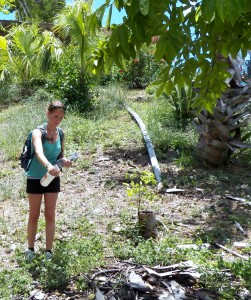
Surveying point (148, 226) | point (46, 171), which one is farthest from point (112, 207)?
point (46, 171)

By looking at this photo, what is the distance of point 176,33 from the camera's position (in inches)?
105

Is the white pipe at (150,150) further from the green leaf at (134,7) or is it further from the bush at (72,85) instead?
the green leaf at (134,7)

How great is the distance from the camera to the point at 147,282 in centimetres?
441

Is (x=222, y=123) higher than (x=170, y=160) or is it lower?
higher

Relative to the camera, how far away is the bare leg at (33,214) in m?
5.18

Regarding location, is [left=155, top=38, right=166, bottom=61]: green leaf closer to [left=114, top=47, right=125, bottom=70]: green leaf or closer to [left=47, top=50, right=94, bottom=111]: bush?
[left=114, top=47, right=125, bottom=70]: green leaf

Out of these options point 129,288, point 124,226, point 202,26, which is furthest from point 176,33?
point 124,226

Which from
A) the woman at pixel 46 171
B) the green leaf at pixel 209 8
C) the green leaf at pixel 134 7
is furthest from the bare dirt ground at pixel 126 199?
the green leaf at pixel 209 8

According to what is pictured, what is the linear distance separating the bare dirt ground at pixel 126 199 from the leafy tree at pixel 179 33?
2.90 metres

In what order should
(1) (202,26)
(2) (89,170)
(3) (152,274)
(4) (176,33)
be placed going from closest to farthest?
(4) (176,33), (1) (202,26), (3) (152,274), (2) (89,170)

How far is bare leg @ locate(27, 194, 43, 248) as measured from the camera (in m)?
5.18

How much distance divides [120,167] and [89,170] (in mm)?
589

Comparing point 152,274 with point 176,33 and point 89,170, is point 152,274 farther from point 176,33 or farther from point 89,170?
point 89,170

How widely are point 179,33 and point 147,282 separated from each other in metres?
2.51
